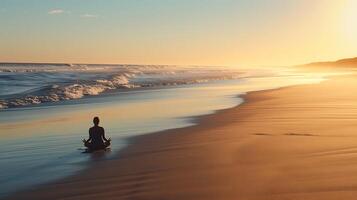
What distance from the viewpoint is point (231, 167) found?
26.4ft

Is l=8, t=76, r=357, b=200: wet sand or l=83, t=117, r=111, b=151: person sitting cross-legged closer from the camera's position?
l=8, t=76, r=357, b=200: wet sand

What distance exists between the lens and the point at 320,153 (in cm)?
866

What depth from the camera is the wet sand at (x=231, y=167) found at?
6.57m

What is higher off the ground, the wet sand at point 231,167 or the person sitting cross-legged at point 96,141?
the person sitting cross-legged at point 96,141

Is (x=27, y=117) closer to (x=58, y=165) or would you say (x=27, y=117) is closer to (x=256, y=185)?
(x=58, y=165)

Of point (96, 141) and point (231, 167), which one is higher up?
point (96, 141)

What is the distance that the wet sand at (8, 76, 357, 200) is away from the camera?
6566 mm

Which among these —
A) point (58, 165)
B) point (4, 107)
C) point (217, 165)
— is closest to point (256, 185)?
point (217, 165)

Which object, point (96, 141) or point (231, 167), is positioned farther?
point (96, 141)

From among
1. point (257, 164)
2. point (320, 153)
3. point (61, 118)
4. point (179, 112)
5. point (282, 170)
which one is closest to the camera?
point (282, 170)

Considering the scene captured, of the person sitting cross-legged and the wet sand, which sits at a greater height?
the person sitting cross-legged

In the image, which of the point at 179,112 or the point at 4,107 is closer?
the point at 179,112

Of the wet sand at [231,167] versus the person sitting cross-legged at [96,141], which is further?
the person sitting cross-legged at [96,141]

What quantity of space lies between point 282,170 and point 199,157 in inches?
78.5
